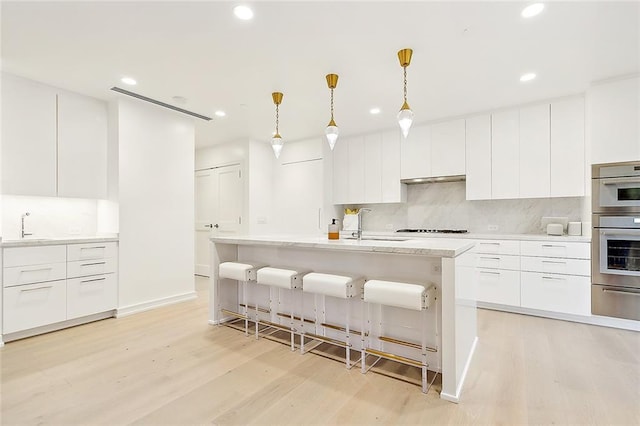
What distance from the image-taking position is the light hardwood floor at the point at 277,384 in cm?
173

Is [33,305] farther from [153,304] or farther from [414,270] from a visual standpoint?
[414,270]

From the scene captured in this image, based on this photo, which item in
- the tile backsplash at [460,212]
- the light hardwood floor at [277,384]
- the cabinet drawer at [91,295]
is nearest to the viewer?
the light hardwood floor at [277,384]

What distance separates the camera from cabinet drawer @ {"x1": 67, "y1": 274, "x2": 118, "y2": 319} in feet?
10.3

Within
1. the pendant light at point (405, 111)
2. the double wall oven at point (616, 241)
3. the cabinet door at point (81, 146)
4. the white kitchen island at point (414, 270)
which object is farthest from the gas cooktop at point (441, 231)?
the cabinet door at point (81, 146)

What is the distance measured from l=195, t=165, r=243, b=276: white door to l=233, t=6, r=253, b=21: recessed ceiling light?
351 centimetres

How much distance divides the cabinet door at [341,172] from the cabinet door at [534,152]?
247 cm

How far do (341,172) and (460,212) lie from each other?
1964 millimetres

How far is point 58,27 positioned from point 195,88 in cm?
121

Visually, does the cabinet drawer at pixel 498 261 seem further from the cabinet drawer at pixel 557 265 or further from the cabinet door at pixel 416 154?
the cabinet door at pixel 416 154

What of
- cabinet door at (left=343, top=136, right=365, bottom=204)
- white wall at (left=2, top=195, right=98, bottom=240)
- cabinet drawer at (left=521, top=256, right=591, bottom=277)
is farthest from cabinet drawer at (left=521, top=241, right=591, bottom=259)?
white wall at (left=2, top=195, right=98, bottom=240)

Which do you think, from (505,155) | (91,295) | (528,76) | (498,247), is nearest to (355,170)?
(505,155)

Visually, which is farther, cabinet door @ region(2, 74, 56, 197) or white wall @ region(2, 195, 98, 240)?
white wall @ region(2, 195, 98, 240)

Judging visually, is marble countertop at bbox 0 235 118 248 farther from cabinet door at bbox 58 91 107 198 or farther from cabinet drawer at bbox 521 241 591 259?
cabinet drawer at bbox 521 241 591 259

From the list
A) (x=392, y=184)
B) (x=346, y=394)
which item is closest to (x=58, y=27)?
(x=346, y=394)
